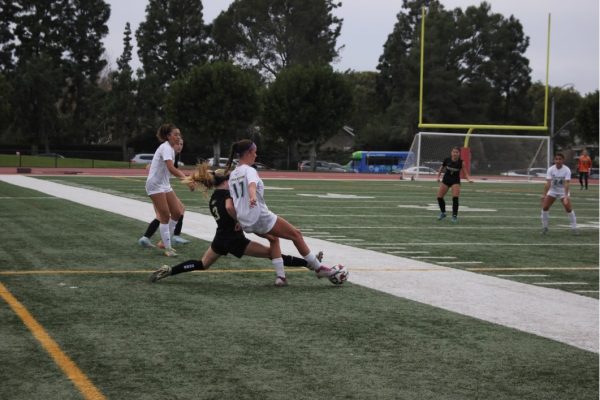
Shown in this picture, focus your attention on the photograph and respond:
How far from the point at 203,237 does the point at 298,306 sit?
5.93 m

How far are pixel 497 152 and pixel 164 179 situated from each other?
38.9 metres

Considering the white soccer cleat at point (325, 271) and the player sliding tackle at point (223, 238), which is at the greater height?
the player sliding tackle at point (223, 238)

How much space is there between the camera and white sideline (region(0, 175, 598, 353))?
693 cm

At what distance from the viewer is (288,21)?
77375mm

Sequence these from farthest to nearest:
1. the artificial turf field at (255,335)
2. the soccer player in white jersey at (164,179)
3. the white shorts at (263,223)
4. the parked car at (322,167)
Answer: the parked car at (322,167) → the soccer player in white jersey at (164,179) → the white shorts at (263,223) → the artificial turf field at (255,335)

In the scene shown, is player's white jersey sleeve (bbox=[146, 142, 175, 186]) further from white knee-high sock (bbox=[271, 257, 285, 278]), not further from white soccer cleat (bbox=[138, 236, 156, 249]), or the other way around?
white knee-high sock (bbox=[271, 257, 285, 278])

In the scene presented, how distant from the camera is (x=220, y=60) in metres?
74.8

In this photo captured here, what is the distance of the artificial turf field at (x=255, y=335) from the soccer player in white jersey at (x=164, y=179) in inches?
17.8

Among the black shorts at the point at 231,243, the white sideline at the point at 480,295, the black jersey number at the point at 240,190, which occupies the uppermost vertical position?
the black jersey number at the point at 240,190

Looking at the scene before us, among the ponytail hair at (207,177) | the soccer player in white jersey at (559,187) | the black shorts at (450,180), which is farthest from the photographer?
the black shorts at (450,180)

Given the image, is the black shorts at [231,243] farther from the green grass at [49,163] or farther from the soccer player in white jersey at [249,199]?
the green grass at [49,163]

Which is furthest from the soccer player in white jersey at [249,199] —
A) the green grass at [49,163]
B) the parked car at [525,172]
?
the green grass at [49,163]

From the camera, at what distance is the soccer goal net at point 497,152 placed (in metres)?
46.5

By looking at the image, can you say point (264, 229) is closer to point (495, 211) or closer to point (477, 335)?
point (477, 335)
